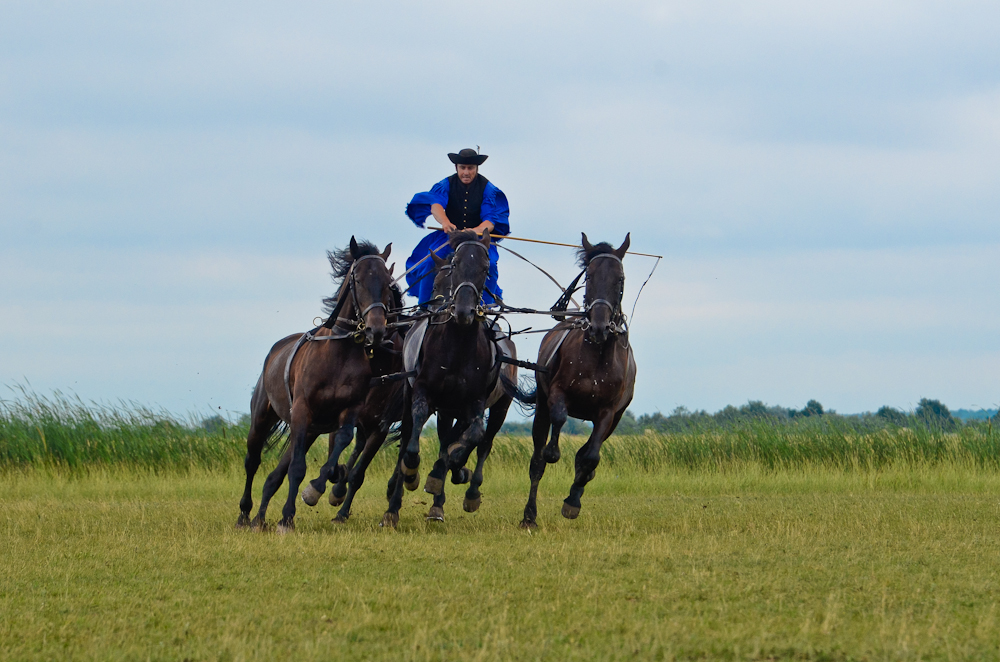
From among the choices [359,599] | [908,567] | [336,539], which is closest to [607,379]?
[336,539]

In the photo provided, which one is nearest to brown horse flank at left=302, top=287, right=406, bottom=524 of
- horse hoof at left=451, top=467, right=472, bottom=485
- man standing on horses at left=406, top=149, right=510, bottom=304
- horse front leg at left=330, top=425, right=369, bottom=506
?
horse front leg at left=330, top=425, right=369, bottom=506

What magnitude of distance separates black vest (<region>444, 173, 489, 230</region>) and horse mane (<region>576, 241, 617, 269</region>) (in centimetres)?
159

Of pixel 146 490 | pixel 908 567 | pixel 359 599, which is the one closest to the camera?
pixel 359 599

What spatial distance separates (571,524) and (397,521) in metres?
1.80

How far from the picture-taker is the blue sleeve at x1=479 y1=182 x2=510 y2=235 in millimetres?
12188

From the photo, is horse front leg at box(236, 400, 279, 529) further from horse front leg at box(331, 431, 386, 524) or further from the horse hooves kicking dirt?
the horse hooves kicking dirt

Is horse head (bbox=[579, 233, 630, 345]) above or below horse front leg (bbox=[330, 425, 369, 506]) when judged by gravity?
above

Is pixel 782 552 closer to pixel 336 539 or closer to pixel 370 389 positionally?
pixel 336 539

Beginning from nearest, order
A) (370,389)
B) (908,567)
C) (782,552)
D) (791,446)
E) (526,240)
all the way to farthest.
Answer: (908,567) → (782,552) → (370,389) → (526,240) → (791,446)

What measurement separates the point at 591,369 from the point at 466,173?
116 inches

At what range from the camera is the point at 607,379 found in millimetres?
10586

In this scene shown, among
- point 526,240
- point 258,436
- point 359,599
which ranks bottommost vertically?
point 359,599

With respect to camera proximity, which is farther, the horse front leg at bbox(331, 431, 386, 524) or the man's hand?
the horse front leg at bbox(331, 431, 386, 524)

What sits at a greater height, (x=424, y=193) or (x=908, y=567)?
(x=424, y=193)
